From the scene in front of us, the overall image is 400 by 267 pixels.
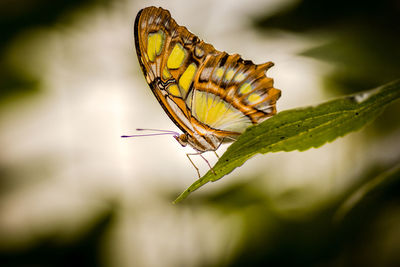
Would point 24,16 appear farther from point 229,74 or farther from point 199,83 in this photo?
point 229,74

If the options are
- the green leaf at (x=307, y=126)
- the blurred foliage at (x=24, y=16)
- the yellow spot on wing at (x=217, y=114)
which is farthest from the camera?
the blurred foliage at (x=24, y=16)

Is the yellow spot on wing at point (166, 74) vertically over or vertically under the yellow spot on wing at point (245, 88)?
over

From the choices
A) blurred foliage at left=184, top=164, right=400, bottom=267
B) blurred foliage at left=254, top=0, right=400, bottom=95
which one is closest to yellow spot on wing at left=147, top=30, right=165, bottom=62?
blurred foliage at left=254, top=0, right=400, bottom=95

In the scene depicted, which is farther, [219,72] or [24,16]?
[24,16]

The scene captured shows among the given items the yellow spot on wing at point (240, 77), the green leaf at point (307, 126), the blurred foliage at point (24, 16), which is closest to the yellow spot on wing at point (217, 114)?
the yellow spot on wing at point (240, 77)

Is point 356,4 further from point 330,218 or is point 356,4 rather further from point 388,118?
point 330,218

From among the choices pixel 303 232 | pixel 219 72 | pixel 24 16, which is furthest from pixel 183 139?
pixel 24 16

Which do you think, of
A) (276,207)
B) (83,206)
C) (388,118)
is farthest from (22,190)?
(388,118)

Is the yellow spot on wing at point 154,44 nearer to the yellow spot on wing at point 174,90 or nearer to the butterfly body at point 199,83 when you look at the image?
the butterfly body at point 199,83
